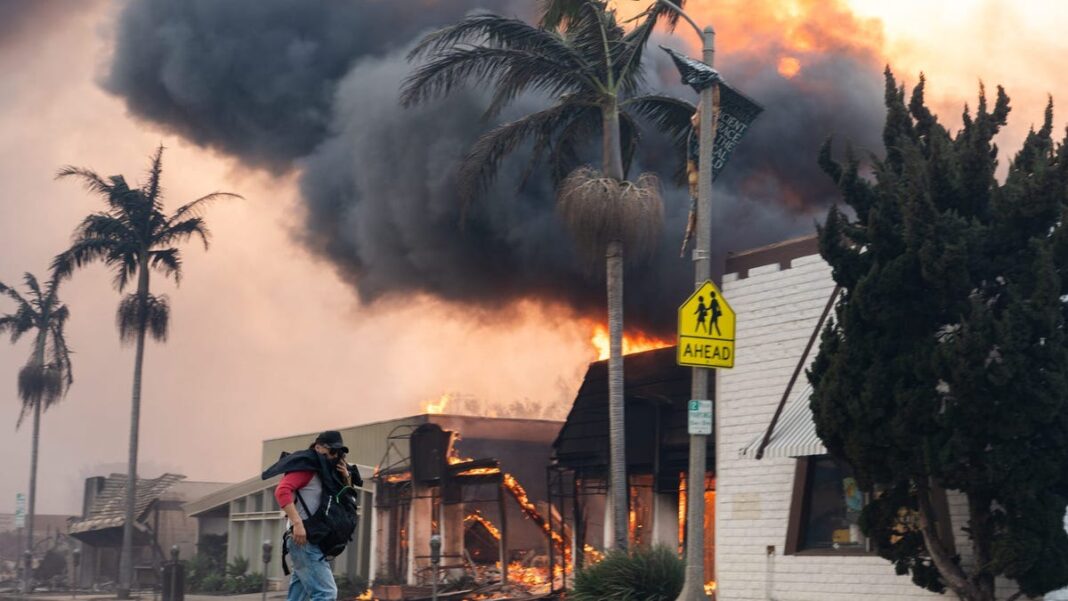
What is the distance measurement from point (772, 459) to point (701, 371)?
2.76 metres

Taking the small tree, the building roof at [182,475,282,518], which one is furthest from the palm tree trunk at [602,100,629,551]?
the building roof at [182,475,282,518]

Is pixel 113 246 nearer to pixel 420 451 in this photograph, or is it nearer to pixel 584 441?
pixel 420 451

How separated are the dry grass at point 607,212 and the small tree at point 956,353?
7413 millimetres

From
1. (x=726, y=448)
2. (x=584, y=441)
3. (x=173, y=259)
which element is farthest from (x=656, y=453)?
(x=173, y=259)

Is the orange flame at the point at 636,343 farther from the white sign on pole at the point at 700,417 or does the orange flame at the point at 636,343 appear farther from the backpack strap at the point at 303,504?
the backpack strap at the point at 303,504

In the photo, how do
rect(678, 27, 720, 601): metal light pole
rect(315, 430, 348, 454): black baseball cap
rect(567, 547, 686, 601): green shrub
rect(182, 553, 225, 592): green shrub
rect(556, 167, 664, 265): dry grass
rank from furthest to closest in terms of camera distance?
1. rect(182, 553, 225, 592): green shrub
2. rect(556, 167, 664, 265): dry grass
3. rect(567, 547, 686, 601): green shrub
4. rect(678, 27, 720, 601): metal light pole
5. rect(315, 430, 348, 454): black baseball cap

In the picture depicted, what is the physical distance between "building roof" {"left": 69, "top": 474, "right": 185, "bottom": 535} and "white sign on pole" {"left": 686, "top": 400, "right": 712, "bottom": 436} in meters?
31.2

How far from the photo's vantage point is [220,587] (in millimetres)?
35031

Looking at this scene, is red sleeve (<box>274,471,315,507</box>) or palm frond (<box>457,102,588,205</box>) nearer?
red sleeve (<box>274,471,315,507</box>)

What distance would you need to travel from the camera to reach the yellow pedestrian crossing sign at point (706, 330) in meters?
14.4

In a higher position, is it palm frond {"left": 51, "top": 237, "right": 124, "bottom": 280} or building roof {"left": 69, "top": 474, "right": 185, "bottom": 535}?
palm frond {"left": 51, "top": 237, "right": 124, "bottom": 280}

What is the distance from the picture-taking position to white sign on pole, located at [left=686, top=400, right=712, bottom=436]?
1420cm

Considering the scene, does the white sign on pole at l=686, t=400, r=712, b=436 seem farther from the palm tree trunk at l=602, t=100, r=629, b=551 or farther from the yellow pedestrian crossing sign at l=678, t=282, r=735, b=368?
the palm tree trunk at l=602, t=100, r=629, b=551

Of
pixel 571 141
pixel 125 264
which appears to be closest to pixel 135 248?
pixel 125 264
